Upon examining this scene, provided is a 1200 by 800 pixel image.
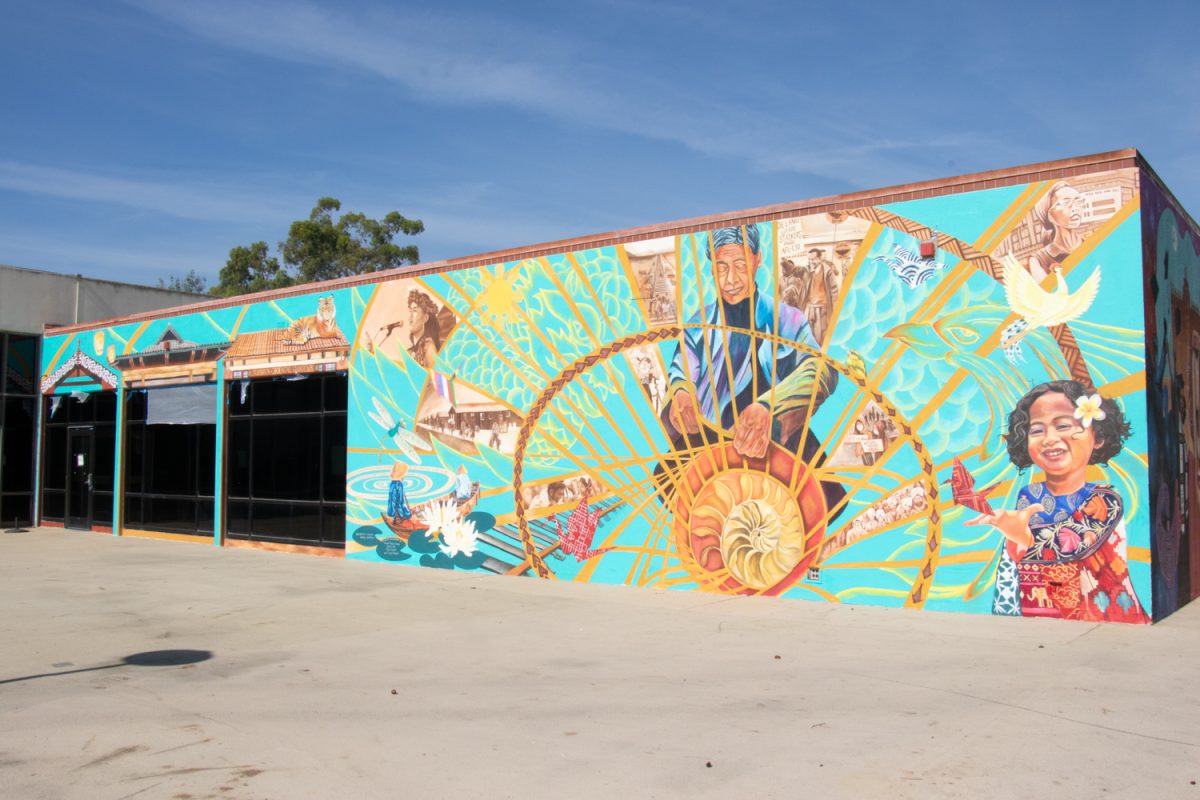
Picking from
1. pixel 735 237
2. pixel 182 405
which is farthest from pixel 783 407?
pixel 182 405

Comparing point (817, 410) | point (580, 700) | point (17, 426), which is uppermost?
point (817, 410)

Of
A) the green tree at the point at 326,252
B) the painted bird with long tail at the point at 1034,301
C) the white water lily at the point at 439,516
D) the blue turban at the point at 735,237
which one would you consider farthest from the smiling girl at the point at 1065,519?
the green tree at the point at 326,252

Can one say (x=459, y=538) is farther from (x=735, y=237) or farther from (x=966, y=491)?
(x=966, y=491)

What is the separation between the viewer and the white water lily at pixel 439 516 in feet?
52.0

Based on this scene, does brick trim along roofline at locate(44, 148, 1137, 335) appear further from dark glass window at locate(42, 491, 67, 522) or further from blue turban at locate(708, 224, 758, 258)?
dark glass window at locate(42, 491, 67, 522)

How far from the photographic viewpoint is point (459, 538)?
1575 cm

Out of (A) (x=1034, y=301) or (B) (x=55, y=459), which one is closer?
(A) (x=1034, y=301)

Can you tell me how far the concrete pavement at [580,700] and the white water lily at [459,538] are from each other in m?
2.78

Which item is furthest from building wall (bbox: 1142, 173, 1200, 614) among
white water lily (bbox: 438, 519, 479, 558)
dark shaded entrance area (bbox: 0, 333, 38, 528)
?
dark shaded entrance area (bbox: 0, 333, 38, 528)

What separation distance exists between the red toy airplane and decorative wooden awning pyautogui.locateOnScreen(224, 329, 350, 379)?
1050 centimetres

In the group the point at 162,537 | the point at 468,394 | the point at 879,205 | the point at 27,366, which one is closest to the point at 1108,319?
the point at 879,205

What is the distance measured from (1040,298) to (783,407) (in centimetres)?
318

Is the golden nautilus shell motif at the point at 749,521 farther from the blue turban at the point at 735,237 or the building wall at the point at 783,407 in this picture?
the blue turban at the point at 735,237

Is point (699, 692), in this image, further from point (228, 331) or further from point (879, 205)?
point (228, 331)
